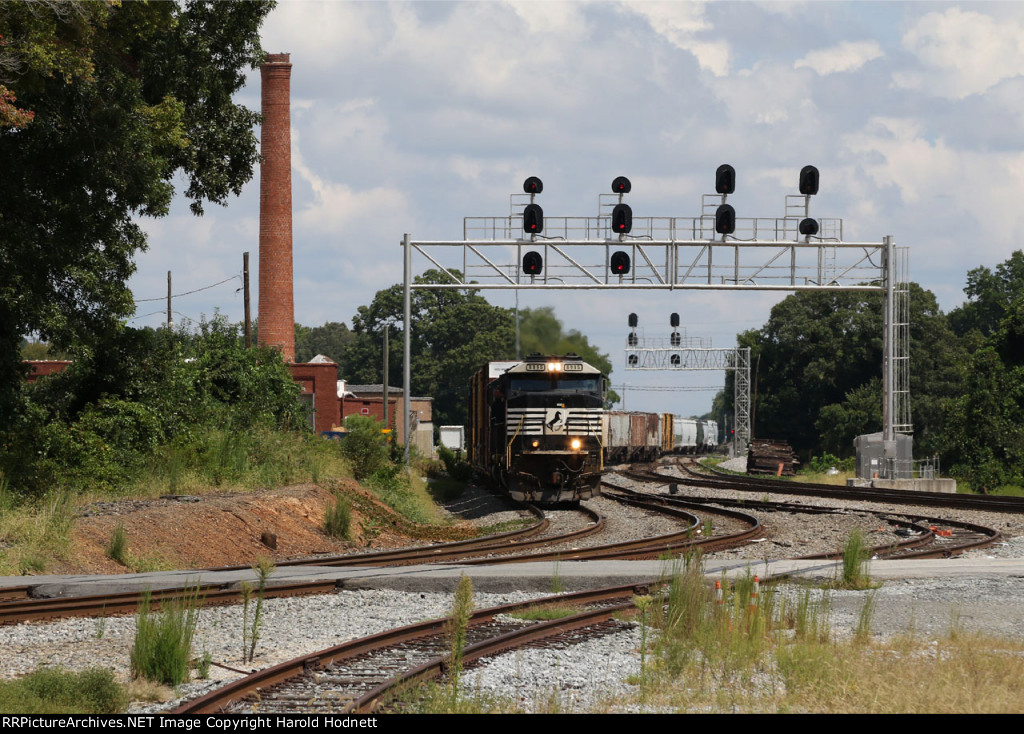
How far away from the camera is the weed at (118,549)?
15586mm

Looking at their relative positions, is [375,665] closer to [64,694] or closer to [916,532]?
[64,694]

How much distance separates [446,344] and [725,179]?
8170cm

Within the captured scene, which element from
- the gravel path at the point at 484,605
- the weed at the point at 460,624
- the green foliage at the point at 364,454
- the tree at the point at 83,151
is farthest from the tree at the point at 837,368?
the weed at the point at 460,624

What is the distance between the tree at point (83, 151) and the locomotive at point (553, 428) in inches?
372

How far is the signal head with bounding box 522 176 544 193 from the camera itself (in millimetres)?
32375

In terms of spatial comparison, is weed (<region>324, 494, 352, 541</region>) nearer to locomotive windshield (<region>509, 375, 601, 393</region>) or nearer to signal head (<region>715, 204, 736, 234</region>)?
locomotive windshield (<region>509, 375, 601, 393</region>)

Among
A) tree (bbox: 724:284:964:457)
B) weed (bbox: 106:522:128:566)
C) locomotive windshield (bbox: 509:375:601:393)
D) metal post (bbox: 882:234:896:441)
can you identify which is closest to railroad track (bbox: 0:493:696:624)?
weed (bbox: 106:522:128:566)

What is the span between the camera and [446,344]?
369 feet

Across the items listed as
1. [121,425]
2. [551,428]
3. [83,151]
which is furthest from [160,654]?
[551,428]

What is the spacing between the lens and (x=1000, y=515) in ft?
84.6

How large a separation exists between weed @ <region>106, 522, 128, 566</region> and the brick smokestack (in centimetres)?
2764

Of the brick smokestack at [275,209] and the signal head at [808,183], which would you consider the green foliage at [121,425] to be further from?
the signal head at [808,183]

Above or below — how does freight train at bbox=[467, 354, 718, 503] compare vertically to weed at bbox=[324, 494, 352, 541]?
above
